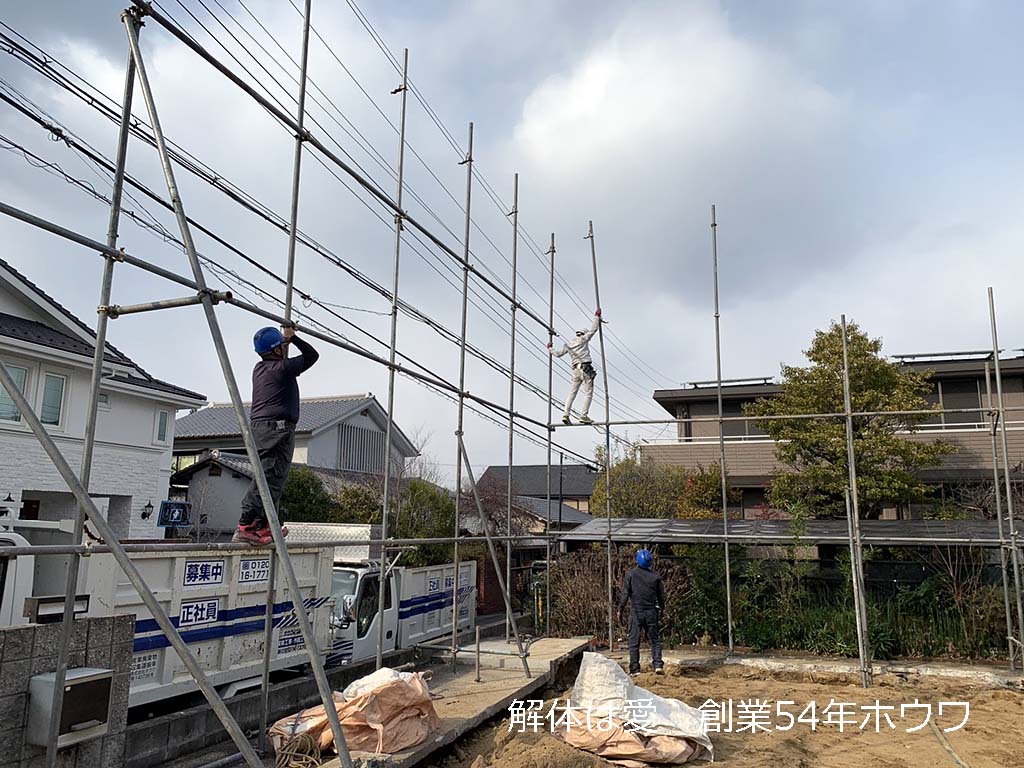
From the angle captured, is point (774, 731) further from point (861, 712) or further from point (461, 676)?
point (461, 676)

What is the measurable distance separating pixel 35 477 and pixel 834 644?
10.7 meters

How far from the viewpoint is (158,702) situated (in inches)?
186

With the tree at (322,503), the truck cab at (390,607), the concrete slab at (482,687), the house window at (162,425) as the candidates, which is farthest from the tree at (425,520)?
the concrete slab at (482,687)

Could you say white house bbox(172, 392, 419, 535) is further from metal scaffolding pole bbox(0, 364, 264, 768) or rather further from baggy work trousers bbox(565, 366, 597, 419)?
metal scaffolding pole bbox(0, 364, 264, 768)

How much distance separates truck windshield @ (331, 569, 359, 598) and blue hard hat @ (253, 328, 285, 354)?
11.2 feet

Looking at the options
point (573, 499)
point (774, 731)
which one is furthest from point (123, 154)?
point (573, 499)

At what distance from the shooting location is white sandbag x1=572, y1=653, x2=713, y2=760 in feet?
17.1

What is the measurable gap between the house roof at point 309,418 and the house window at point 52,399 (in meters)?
9.01

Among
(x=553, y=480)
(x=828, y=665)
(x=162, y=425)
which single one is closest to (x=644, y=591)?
(x=828, y=665)

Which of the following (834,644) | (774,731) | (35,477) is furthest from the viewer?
(35,477)

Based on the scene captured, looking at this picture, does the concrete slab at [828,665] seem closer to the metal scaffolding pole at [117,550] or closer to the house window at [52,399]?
the metal scaffolding pole at [117,550]

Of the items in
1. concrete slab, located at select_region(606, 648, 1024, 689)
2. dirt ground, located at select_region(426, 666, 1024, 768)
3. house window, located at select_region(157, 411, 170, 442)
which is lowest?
dirt ground, located at select_region(426, 666, 1024, 768)

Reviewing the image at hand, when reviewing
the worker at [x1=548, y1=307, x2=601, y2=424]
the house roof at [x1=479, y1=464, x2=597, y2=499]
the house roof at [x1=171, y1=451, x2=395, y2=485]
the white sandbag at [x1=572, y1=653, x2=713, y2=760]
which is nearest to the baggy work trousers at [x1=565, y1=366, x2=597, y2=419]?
the worker at [x1=548, y1=307, x2=601, y2=424]

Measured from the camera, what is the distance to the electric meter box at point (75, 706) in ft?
10.2
